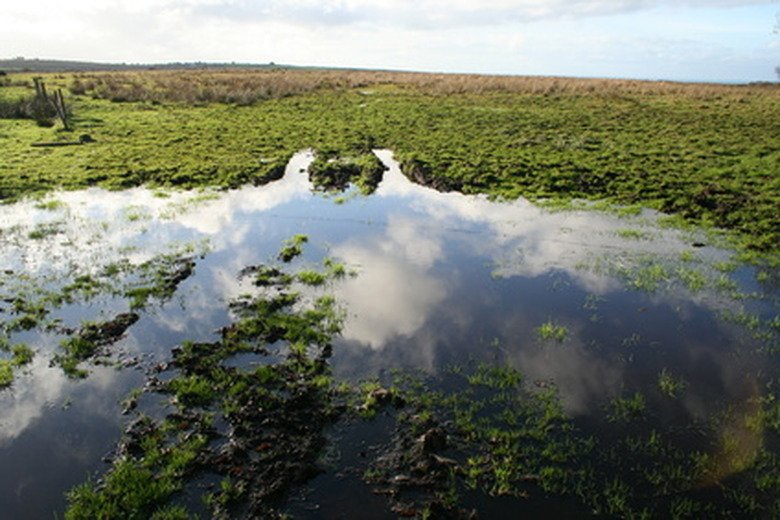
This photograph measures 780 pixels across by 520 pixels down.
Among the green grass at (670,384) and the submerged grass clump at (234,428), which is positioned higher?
the green grass at (670,384)

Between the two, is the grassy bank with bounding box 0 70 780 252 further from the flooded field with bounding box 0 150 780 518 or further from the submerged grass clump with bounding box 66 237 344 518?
the submerged grass clump with bounding box 66 237 344 518

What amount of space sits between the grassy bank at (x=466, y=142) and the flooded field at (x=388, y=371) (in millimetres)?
6673

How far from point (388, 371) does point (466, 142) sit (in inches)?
1100

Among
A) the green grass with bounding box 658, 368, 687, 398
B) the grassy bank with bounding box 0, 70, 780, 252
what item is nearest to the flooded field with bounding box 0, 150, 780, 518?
the green grass with bounding box 658, 368, 687, 398

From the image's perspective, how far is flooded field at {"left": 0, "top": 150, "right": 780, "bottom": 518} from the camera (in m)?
8.11

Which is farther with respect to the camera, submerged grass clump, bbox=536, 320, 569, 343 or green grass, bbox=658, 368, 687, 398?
submerged grass clump, bbox=536, 320, 569, 343

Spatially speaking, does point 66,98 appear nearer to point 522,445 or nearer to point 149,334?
point 149,334

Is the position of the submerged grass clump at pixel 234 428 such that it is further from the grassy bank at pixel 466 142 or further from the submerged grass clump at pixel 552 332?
the grassy bank at pixel 466 142

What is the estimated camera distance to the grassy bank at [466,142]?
25.0 metres

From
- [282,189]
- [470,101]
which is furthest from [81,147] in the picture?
[470,101]

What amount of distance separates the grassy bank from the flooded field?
6.67m

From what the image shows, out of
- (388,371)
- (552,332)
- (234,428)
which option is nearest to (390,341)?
(388,371)

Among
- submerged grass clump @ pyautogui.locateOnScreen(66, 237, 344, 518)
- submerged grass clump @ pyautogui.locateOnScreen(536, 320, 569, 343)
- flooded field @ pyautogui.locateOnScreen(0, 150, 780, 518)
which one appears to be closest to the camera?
submerged grass clump @ pyautogui.locateOnScreen(66, 237, 344, 518)

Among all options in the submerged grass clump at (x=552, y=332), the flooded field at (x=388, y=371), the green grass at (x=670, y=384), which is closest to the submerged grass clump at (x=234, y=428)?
the flooded field at (x=388, y=371)
